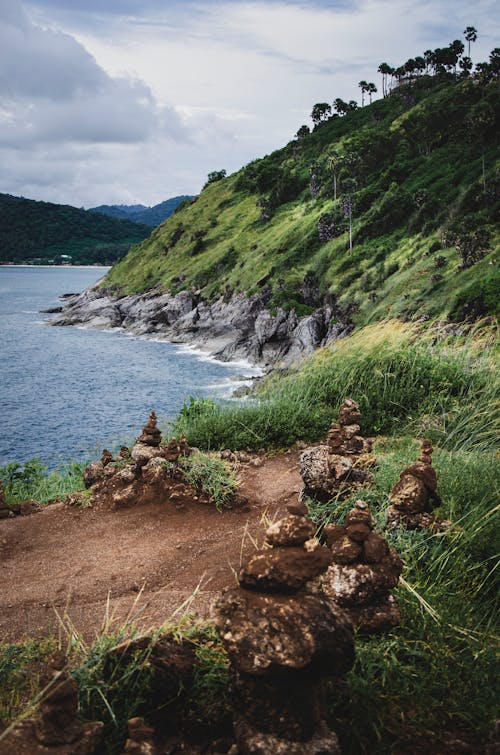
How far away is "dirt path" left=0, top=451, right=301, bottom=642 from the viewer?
5.35 metres

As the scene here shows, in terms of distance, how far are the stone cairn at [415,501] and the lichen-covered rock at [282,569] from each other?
2325 millimetres

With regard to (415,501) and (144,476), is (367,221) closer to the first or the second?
(144,476)

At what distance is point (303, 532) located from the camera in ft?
12.2

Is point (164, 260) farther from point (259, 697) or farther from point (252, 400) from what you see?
point (259, 697)

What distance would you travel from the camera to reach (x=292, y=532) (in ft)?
12.2

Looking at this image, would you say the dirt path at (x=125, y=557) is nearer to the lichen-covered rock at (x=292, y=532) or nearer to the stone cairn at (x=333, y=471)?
the stone cairn at (x=333, y=471)

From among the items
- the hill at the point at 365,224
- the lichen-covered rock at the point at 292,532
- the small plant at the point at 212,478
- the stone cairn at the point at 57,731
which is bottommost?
the small plant at the point at 212,478

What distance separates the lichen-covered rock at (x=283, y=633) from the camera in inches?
122

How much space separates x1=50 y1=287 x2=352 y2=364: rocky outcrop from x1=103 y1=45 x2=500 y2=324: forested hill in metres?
1.79

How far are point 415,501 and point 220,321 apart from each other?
61629mm

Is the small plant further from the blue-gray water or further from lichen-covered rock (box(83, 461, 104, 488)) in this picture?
the blue-gray water

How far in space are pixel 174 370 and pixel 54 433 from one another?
19781mm

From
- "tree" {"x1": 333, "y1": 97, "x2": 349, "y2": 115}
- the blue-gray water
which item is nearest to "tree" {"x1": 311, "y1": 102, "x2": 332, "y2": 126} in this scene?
"tree" {"x1": 333, "y1": 97, "x2": 349, "y2": 115}

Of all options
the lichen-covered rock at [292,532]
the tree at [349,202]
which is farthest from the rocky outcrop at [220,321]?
the lichen-covered rock at [292,532]
